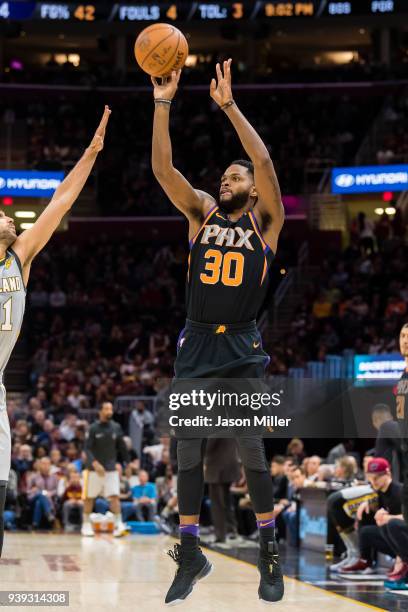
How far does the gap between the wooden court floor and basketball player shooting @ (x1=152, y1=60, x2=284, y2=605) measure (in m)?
2.42

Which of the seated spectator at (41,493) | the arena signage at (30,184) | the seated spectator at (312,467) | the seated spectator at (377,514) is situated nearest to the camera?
the seated spectator at (377,514)

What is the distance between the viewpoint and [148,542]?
53.4 feet

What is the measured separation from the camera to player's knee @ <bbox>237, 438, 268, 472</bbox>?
22.4 feet

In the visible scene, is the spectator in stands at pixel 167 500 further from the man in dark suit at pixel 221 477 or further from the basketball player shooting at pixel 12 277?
the basketball player shooting at pixel 12 277

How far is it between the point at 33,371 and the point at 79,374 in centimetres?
208

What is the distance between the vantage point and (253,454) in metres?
6.85

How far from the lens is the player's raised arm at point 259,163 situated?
6.79m

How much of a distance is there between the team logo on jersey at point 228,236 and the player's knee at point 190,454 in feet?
4.11

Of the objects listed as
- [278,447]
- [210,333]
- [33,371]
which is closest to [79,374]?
[33,371]

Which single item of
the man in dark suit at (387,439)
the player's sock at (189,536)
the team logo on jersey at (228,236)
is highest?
the team logo on jersey at (228,236)

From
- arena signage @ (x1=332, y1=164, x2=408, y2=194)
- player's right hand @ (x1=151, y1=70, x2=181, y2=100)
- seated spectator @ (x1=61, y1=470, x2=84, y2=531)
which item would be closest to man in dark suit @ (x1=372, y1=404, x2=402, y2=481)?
player's right hand @ (x1=151, y1=70, x2=181, y2=100)

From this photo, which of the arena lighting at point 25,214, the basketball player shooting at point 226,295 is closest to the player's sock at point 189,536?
the basketball player shooting at point 226,295

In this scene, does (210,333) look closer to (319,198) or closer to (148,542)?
(148,542)

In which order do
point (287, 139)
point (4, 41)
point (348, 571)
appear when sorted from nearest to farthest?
1. point (348, 571)
2. point (287, 139)
3. point (4, 41)
